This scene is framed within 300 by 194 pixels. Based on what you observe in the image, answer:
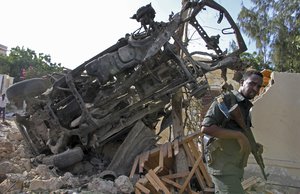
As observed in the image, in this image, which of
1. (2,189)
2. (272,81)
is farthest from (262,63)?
(2,189)

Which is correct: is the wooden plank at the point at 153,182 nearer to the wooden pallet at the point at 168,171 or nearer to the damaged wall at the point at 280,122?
the wooden pallet at the point at 168,171

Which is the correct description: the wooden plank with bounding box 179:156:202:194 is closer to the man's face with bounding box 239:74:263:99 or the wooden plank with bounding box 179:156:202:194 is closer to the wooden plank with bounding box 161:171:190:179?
the wooden plank with bounding box 161:171:190:179

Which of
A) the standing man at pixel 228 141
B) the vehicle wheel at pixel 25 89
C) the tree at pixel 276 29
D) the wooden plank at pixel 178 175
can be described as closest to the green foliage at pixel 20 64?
the tree at pixel 276 29

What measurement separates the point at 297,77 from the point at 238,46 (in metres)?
1.20

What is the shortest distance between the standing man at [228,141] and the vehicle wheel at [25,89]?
465 cm

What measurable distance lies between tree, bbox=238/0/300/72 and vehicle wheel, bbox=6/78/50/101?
12.9 metres

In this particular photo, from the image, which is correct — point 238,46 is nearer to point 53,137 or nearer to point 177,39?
point 177,39

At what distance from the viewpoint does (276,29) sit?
19.0 meters

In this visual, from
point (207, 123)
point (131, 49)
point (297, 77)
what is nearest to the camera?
point (207, 123)

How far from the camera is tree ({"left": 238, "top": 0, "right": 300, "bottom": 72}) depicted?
17.8 m

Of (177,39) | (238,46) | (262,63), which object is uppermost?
(177,39)

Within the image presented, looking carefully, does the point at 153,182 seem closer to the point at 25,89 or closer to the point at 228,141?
the point at 228,141

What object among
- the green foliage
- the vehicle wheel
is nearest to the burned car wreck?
the vehicle wheel

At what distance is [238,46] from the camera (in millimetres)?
6867
